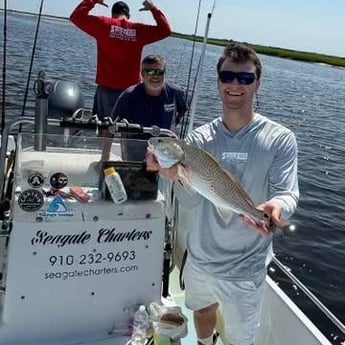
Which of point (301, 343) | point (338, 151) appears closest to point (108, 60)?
point (301, 343)

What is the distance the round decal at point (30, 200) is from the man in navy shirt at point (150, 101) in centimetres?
200

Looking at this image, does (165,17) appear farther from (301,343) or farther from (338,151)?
(338,151)

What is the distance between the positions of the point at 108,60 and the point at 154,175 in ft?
9.82

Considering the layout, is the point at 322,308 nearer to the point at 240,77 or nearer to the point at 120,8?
the point at 240,77

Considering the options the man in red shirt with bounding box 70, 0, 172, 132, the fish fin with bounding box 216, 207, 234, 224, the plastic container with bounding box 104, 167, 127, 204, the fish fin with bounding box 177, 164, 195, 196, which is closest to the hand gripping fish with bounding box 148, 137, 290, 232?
the fish fin with bounding box 177, 164, 195, 196

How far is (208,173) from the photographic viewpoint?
88.9 inches

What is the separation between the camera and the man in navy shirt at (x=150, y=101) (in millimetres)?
4266

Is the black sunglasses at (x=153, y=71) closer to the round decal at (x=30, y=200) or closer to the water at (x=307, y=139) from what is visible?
the round decal at (x=30, y=200)

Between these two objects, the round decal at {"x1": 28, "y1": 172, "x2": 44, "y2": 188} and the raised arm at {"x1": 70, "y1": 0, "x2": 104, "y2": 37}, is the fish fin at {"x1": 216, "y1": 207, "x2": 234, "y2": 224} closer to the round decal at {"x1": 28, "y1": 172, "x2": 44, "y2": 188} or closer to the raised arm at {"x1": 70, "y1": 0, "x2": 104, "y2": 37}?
the round decal at {"x1": 28, "y1": 172, "x2": 44, "y2": 188}

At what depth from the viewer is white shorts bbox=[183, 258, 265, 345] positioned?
2.54 metres

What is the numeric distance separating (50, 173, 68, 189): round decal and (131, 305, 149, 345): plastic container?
0.75 m

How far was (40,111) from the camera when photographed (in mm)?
2607

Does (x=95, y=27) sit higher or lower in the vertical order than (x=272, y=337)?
higher

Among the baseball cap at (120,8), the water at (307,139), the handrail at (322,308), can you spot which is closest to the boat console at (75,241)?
the handrail at (322,308)
